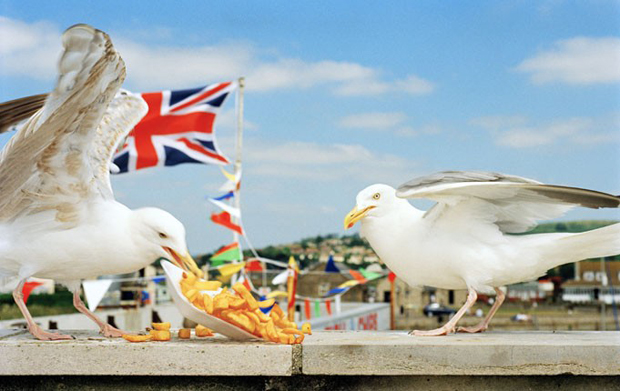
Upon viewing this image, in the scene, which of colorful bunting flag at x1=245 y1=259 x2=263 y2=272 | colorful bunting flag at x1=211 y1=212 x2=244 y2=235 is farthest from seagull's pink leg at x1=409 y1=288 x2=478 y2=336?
colorful bunting flag at x1=245 y1=259 x2=263 y2=272

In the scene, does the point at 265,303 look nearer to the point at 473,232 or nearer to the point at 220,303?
the point at 220,303

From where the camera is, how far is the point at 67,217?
198 inches

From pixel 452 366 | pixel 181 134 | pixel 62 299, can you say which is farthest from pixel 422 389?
pixel 62 299

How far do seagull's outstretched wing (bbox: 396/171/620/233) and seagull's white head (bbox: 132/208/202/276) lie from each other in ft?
4.38

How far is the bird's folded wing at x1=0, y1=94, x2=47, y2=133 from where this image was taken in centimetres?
570

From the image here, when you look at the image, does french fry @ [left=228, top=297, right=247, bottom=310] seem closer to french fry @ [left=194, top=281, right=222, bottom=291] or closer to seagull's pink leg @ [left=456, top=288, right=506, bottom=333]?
french fry @ [left=194, top=281, right=222, bottom=291]

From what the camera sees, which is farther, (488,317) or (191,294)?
(488,317)

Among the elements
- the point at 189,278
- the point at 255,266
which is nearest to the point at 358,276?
the point at 255,266

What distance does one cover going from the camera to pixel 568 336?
192 inches

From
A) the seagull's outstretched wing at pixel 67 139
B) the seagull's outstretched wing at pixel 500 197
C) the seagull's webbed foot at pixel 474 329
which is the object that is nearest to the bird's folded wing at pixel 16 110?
the seagull's outstretched wing at pixel 67 139

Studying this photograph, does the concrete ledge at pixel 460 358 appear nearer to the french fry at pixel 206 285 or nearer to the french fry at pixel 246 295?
the french fry at pixel 246 295

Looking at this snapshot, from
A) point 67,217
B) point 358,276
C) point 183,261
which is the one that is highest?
point 67,217

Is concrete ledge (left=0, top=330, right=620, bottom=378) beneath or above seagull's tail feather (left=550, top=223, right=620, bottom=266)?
beneath

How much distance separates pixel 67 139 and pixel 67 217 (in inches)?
22.0
